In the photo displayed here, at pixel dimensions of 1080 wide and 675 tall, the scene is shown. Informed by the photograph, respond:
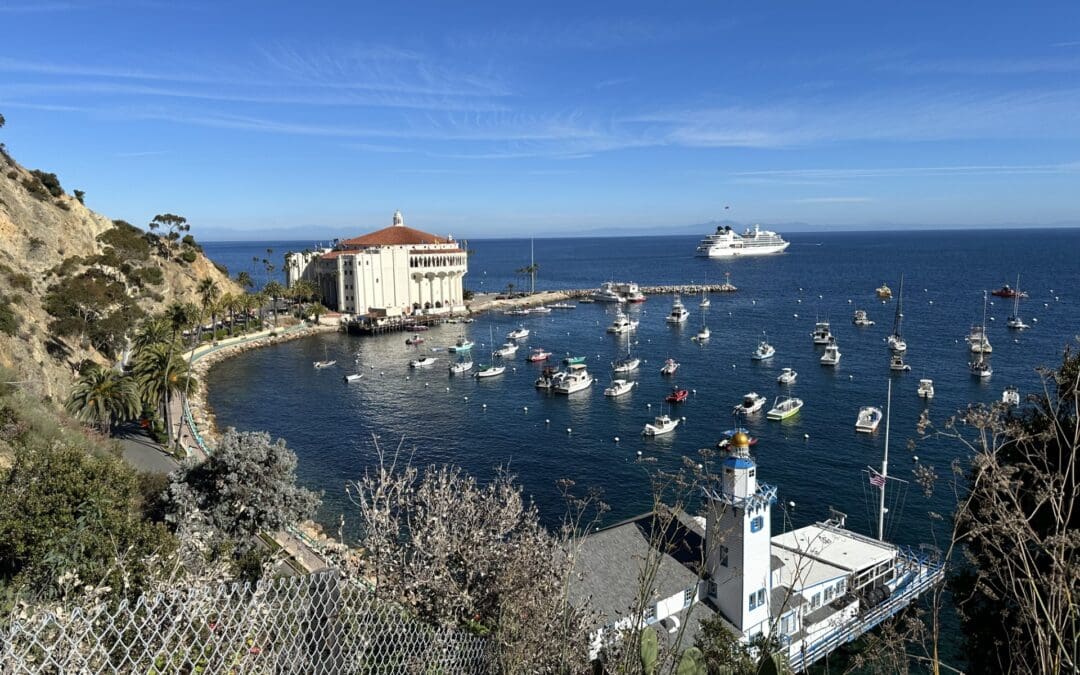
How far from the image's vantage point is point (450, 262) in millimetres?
85938

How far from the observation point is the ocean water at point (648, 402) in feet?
95.5

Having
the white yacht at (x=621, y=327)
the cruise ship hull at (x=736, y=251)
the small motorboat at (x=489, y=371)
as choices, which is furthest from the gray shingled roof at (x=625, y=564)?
the cruise ship hull at (x=736, y=251)

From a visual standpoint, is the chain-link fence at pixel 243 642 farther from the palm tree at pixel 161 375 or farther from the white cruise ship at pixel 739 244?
the white cruise ship at pixel 739 244

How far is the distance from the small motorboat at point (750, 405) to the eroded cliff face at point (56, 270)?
34.3 metres

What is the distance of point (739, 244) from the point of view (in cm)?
18900

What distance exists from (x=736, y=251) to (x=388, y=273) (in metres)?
132

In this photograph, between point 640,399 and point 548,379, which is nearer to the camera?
point 640,399

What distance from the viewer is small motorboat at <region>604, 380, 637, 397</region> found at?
147ft

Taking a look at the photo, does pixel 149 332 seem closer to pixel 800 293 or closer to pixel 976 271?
pixel 800 293

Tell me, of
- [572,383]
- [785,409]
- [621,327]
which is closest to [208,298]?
[572,383]

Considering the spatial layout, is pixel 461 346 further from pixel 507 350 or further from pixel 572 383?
pixel 572 383

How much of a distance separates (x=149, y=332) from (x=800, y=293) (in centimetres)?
8815

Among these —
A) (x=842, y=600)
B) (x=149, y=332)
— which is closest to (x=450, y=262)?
(x=149, y=332)

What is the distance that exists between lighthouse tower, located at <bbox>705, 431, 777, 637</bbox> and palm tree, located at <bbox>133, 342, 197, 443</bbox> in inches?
1004
